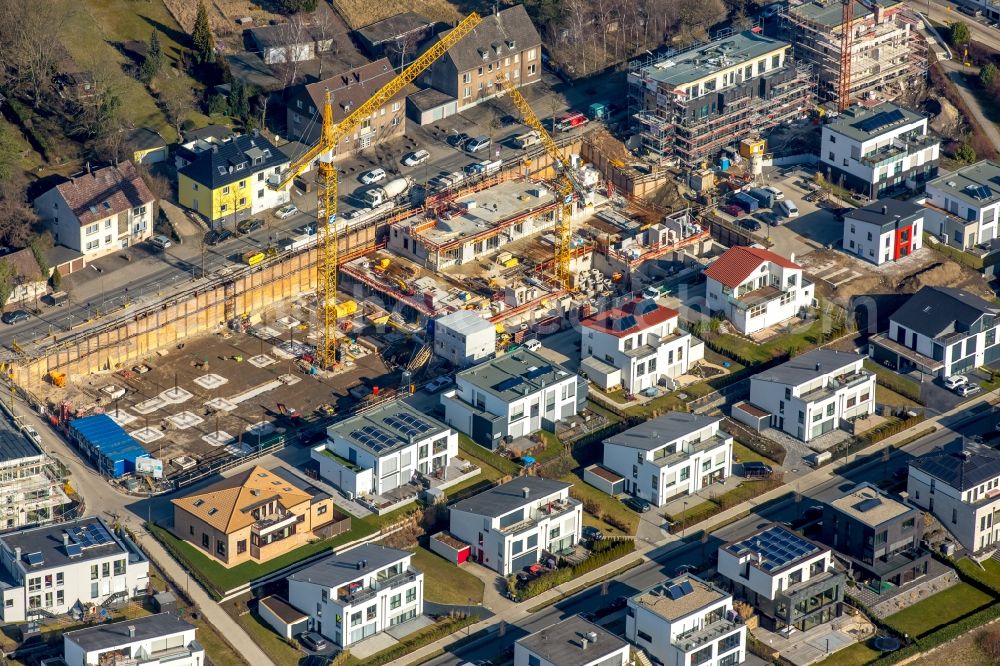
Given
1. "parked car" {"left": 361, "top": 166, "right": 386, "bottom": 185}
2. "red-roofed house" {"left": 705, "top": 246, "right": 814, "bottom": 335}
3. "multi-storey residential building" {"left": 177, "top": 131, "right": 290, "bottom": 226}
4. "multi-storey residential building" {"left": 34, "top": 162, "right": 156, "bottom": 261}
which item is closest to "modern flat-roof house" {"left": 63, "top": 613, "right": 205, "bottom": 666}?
"multi-storey residential building" {"left": 34, "top": 162, "right": 156, "bottom": 261}

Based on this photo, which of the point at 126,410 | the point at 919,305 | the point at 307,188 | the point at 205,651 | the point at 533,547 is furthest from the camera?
the point at 307,188

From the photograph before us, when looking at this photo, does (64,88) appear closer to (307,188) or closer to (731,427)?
(307,188)

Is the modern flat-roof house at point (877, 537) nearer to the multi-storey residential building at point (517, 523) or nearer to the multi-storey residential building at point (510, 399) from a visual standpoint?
the multi-storey residential building at point (517, 523)

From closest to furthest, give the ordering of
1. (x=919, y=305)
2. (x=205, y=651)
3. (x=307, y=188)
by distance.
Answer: (x=205, y=651)
(x=919, y=305)
(x=307, y=188)

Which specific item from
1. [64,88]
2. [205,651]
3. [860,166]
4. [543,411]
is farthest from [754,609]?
[64,88]

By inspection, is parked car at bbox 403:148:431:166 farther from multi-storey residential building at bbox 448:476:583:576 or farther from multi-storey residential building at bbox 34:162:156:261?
multi-storey residential building at bbox 448:476:583:576

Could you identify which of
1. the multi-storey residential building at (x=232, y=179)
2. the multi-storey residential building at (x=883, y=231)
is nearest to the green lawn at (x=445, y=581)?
the multi-storey residential building at (x=232, y=179)
